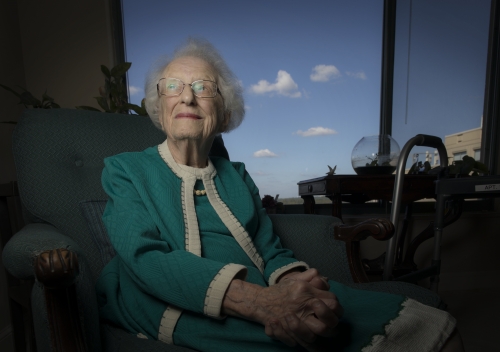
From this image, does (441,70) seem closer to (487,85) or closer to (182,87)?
(487,85)

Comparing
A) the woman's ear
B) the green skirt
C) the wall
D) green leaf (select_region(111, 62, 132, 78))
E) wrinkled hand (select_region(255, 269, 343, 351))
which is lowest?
the green skirt

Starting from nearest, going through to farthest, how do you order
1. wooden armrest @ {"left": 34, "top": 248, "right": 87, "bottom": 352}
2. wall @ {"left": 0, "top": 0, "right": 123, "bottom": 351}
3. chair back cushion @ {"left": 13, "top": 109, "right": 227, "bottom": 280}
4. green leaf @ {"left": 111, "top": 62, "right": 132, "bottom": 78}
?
wooden armrest @ {"left": 34, "top": 248, "right": 87, "bottom": 352}, chair back cushion @ {"left": 13, "top": 109, "right": 227, "bottom": 280}, green leaf @ {"left": 111, "top": 62, "right": 132, "bottom": 78}, wall @ {"left": 0, "top": 0, "right": 123, "bottom": 351}

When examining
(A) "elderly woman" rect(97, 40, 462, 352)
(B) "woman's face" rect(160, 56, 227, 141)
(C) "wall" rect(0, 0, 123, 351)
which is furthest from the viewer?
(C) "wall" rect(0, 0, 123, 351)

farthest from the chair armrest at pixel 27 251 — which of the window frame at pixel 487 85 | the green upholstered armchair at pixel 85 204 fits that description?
the window frame at pixel 487 85

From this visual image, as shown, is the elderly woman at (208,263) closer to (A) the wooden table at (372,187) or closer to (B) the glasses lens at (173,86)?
(B) the glasses lens at (173,86)

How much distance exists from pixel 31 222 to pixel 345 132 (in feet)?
7.36

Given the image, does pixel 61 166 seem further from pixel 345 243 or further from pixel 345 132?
pixel 345 132

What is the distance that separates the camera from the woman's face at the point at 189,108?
0.89 meters

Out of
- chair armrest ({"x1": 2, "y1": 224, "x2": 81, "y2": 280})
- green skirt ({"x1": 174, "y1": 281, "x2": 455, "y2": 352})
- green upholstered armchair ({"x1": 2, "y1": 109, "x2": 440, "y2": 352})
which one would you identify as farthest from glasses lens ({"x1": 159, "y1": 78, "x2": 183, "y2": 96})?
green skirt ({"x1": 174, "y1": 281, "x2": 455, "y2": 352})

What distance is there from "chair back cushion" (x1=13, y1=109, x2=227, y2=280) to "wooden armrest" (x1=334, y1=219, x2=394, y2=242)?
2.57 feet

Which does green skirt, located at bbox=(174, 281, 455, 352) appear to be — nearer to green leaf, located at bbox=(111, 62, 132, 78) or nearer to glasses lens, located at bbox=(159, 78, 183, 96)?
glasses lens, located at bbox=(159, 78, 183, 96)

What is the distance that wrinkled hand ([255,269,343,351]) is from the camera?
51 cm

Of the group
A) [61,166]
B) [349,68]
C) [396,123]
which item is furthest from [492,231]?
[61,166]

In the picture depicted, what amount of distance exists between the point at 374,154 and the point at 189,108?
1631 millimetres
